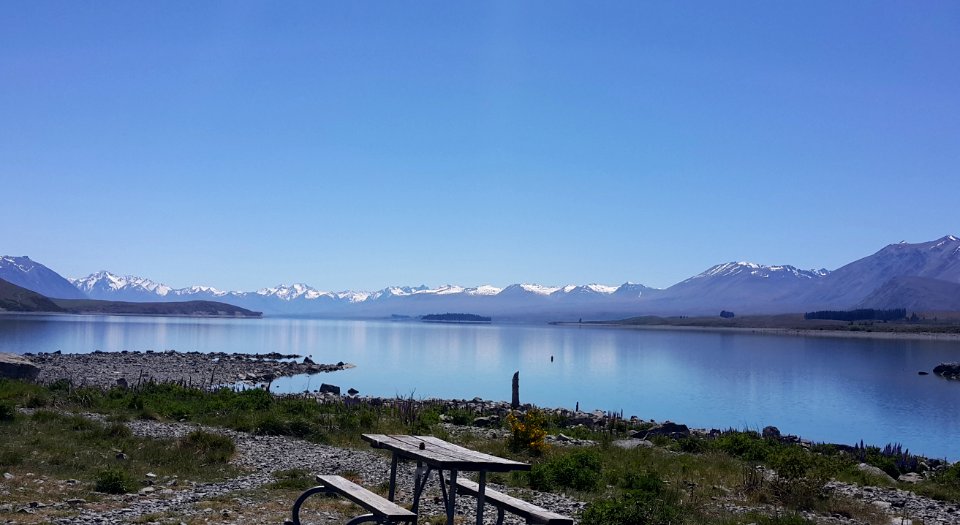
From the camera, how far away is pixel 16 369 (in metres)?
32.6

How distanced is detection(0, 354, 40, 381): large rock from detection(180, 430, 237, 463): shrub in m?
20.3

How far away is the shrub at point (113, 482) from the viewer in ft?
38.5

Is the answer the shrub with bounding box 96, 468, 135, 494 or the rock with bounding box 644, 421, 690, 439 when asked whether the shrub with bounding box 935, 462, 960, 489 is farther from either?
the shrub with bounding box 96, 468, 135, 494

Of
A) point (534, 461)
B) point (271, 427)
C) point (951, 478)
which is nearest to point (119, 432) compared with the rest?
point (271, 427)

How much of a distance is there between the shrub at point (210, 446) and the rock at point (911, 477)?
15.7 meters

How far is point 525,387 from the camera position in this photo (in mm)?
54562

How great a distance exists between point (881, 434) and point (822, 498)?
26.8 m

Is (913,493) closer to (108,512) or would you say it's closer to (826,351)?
(108,512)

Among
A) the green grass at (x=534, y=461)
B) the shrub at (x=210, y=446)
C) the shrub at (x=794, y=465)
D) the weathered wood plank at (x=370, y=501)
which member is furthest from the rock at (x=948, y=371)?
the weathered wood plank at (x=370, y=501)

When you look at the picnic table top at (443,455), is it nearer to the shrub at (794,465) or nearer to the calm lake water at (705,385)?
the shrub at (794,465)

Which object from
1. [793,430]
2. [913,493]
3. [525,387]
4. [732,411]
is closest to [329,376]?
[525,387]

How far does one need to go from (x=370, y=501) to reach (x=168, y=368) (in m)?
48.5

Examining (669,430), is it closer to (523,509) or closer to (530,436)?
(530,436)

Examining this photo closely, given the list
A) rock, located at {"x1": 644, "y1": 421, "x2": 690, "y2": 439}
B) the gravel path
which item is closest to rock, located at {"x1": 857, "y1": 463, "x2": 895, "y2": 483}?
rock, located at {"x1": 644, "y1": 421, "x2": 690, "y2": 439}
